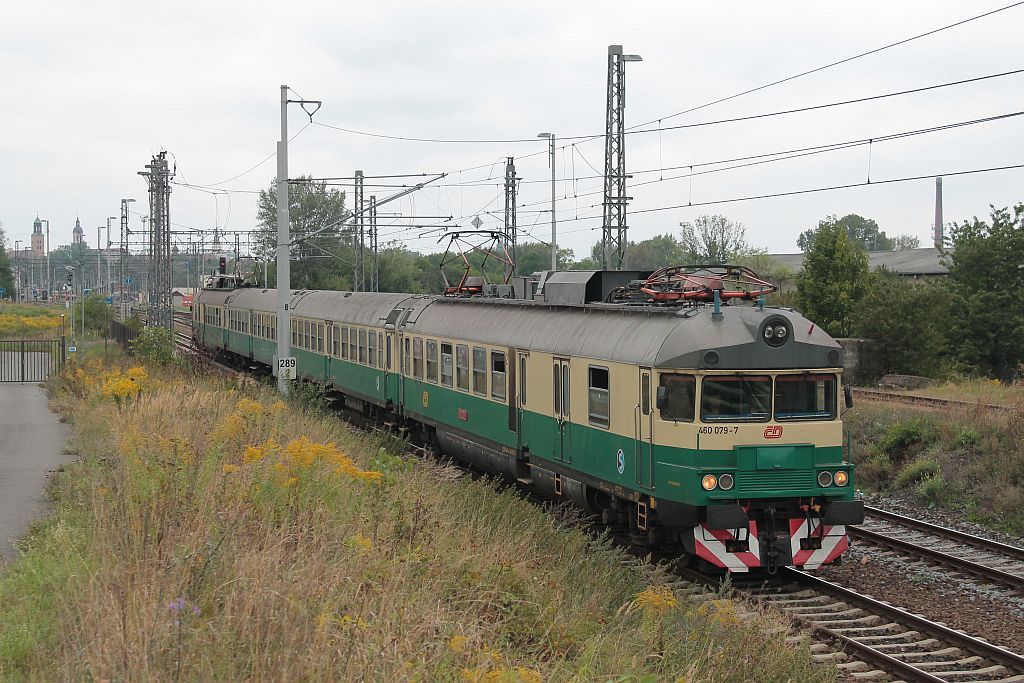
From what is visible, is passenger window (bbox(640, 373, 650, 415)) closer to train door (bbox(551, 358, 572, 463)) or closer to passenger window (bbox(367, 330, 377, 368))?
train door (bbox(551, 358, 572, 463))

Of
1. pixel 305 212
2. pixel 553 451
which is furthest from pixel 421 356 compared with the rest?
pixel 305 212

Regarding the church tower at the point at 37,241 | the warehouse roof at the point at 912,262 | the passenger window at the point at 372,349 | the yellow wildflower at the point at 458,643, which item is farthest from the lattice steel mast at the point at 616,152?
the church tower at the point at 37,241

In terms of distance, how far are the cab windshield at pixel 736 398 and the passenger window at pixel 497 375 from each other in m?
5.12

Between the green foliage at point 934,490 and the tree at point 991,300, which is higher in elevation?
the tree at point 991,300

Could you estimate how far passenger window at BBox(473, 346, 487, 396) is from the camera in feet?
55.8

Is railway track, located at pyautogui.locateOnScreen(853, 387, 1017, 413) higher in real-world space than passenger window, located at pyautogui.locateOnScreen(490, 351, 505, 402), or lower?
lower

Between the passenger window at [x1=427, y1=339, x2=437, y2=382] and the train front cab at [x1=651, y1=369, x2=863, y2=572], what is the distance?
842cm

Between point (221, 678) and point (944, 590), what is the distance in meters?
9.47

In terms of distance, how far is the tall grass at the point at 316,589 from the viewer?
578 centimetres

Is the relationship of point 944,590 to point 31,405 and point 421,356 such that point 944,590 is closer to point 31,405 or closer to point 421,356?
point 421,356

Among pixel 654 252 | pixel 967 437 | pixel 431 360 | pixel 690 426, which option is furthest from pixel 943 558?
pixel 654 252

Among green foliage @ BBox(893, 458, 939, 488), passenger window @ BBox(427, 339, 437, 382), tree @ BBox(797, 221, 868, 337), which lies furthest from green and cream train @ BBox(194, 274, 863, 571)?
tree @ BBox(797, 221, 868, 337)

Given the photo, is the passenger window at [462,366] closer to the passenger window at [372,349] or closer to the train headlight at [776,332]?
the passenger window at [372,349]

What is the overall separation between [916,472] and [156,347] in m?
20.6
